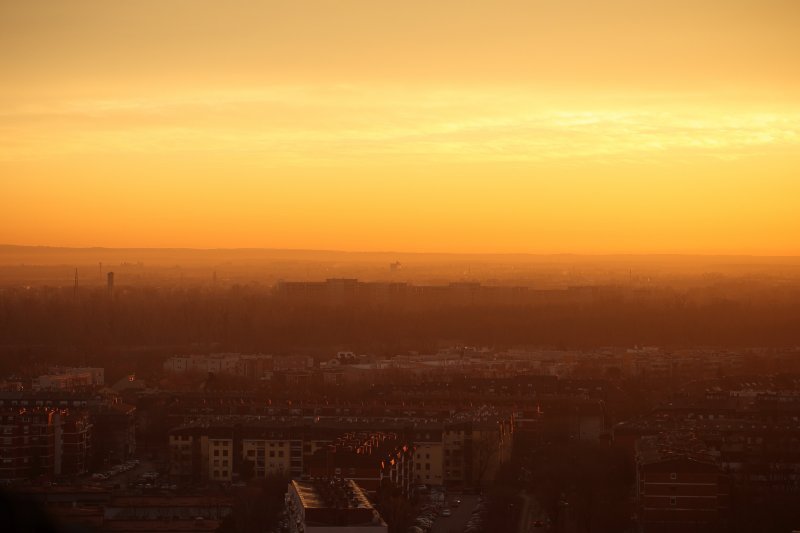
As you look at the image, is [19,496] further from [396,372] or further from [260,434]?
[396,372]

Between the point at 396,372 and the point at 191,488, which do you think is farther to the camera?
the point at 396,372

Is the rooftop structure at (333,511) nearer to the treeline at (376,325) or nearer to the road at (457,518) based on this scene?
the road at (457,518)

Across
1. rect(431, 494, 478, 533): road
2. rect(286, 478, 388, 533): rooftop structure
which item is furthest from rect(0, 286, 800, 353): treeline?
rect(286, 478, 388, 533): rooftop structure

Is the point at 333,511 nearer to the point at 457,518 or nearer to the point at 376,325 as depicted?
the point at 457,518

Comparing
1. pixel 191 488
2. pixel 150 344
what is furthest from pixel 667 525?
pixel 150 344

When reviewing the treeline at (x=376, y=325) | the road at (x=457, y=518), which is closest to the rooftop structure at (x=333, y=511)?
the road at (x=457, y=518)

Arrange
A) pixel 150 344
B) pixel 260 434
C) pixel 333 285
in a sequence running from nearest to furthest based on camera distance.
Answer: pixel 260 434, pixel 150 344, pixel 333 285
